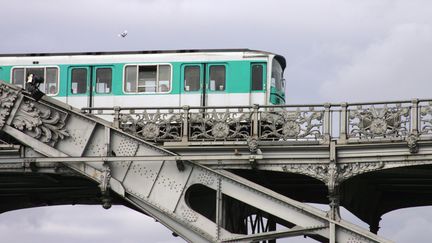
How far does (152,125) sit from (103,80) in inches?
309

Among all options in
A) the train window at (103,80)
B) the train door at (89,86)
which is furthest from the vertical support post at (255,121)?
the train window at (103,80)

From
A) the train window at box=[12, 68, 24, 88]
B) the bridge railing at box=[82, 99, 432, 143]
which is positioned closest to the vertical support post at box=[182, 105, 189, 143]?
the bridge railing at box=[82, 99, 432, 143]

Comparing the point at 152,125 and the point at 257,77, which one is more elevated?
the point at 257,77

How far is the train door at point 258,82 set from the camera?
46000 millimetres

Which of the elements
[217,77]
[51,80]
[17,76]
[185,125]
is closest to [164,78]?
[217,77]

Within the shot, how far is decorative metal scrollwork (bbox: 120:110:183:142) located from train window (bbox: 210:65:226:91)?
5.41 meters

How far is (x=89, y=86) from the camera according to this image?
47531mm

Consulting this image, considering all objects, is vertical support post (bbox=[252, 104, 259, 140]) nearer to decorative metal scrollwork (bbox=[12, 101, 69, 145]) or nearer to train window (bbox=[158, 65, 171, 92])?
decorative metal scrollwork (bbox=[12, 101, 69, 145])

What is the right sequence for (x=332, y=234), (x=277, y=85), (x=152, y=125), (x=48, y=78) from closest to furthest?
(x=332, y=234) < (x=152, y=125) < (x=277, y=85) < (x=48, y=78)

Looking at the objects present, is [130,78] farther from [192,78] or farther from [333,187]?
[333,187]

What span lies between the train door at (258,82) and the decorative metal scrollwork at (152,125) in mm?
Result: 5620

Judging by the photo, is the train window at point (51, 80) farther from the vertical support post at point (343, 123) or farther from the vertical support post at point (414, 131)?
the vertical support post at point (414, 131)

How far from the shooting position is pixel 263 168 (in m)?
39.2

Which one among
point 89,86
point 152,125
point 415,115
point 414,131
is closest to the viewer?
point 414,131
